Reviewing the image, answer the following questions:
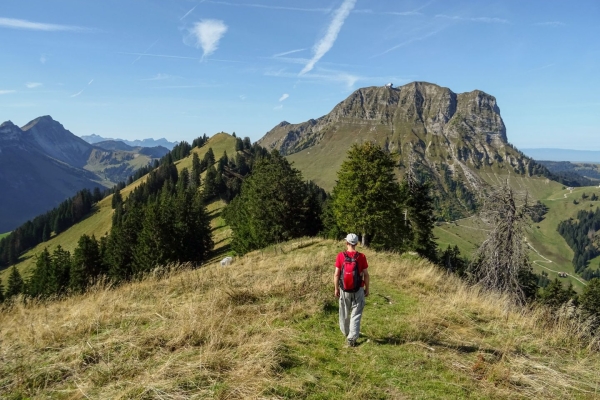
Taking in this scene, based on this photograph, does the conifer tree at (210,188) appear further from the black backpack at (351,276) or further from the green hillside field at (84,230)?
the black backpack at (351,276)

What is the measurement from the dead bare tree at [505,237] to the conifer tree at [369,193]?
11.3m

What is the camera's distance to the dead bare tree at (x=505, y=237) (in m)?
21.0

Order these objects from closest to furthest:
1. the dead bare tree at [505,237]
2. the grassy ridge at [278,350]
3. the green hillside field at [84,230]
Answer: the grassy ridge at [278,350] → the dead bare tree at [505,237] → the green hillside field at [84,230]

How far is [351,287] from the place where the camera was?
820cm

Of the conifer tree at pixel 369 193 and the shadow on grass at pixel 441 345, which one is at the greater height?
the conifer tree at pixel 369 193

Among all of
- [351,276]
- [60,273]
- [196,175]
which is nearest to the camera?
[351,276]

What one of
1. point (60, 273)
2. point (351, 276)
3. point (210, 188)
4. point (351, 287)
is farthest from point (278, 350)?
point (210, 188)

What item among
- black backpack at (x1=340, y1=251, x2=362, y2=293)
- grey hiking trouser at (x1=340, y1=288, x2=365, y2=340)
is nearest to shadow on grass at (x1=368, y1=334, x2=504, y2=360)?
grey hiking trouser at (x1=340, y1=288, x2=365, y2=340)

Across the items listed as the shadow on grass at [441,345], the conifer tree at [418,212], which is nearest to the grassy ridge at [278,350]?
the shadow on grass at [441,345]

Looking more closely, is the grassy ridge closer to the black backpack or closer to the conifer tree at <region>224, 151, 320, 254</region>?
the black backpack

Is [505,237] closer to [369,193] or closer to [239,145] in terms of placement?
[369,193]

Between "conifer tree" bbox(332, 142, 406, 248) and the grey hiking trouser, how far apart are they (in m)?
24.2

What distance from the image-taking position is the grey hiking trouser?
27.1ft

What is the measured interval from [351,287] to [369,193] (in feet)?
81.2
